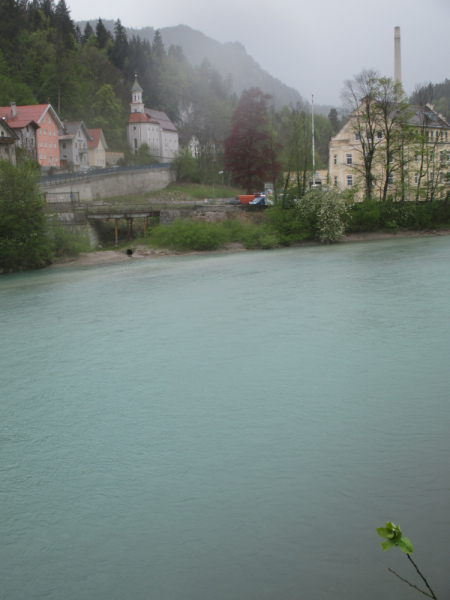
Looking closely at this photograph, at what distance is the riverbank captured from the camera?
37375 millimetres

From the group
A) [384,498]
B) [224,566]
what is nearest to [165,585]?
[224,566]

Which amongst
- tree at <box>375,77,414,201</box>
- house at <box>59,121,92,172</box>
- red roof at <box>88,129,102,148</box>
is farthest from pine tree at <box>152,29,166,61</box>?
tree at <box>375,77,414,201</box>

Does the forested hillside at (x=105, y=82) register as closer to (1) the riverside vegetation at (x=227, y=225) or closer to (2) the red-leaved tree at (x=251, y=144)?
(2) the red-leaved tree at (x=251, y=144)

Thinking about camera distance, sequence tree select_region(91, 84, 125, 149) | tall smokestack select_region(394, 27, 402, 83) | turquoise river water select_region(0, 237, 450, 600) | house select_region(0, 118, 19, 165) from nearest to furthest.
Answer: turquoise river water select_region(0, 237, 450, 600) → house select_region(0, 118, 19, 165) → tall smokestack select_region(394, 27, 402, 83) → tree select_region(91, 84, 125, 149)

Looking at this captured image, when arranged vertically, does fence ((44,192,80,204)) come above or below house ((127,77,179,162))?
below

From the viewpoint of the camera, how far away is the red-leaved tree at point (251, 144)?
58.2 meters

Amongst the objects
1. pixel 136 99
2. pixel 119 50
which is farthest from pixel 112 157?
pixel 119 50

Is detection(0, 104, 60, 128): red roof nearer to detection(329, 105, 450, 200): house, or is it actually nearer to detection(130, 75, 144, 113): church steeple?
detection(130, 75, 144, 113): church steeple

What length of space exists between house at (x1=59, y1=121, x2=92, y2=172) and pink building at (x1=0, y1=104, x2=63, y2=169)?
7.23ft

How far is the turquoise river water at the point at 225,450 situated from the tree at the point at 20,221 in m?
15.4

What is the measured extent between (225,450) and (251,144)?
52.3 m

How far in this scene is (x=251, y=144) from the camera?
58.3 meters

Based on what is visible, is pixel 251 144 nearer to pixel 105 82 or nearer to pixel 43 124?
pixel 43 124

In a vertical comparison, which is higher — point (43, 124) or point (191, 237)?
point (43, 124)
